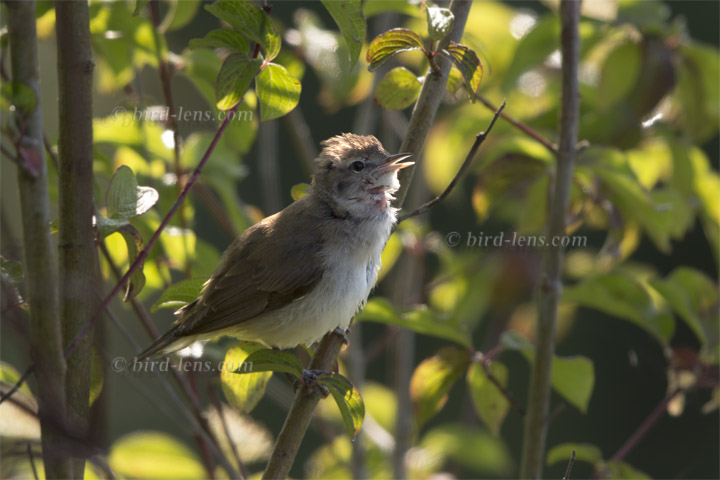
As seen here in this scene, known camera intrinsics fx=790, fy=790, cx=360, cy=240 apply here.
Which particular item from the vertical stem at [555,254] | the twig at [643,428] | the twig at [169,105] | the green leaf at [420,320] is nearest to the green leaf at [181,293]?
the twig at [169,105]

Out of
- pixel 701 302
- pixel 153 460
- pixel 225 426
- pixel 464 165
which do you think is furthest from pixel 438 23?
pixel 153 460

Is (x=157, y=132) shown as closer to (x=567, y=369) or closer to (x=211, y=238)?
(x=567, y=369)

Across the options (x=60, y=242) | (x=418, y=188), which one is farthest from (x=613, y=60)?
(x=60, y=242)

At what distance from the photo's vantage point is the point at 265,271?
263 centimetres

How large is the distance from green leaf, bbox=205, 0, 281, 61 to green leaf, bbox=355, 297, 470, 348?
86 cm

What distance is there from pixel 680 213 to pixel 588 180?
331mm

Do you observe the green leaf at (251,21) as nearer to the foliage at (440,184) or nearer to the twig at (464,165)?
the foliage at (440,184)

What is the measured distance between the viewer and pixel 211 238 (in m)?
7.26

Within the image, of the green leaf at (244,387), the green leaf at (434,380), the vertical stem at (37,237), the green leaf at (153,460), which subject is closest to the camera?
the vertical stem at (37,237)

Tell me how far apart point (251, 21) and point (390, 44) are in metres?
0.34

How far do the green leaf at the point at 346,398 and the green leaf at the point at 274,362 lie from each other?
71 mm

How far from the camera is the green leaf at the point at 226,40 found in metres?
1.74

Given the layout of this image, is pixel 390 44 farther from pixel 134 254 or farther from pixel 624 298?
pixel 624 298

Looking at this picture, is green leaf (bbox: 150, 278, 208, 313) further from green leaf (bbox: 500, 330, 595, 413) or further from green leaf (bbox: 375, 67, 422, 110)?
green leaf (bbox: 500, 330, 595, 413)
